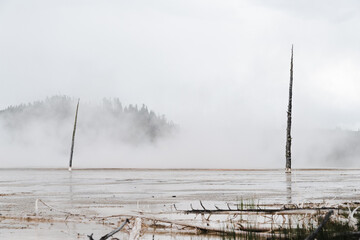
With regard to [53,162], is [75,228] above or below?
below

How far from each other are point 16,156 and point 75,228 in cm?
7123

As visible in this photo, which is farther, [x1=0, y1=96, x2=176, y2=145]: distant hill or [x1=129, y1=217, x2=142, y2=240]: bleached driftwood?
[x1=0, y1=96, x2=176, y2=145]: distant hill

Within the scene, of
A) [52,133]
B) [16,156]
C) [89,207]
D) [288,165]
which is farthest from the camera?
[52,133]

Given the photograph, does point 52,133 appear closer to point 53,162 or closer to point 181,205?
point 53,162

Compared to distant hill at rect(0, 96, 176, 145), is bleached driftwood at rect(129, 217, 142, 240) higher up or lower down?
lower down

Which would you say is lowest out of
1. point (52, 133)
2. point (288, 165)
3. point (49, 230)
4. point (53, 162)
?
point (49, 230)

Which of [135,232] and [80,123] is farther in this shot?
[80,123]

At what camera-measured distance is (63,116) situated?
8400cm

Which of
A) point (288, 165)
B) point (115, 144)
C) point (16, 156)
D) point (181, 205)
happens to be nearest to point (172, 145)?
point (115, 144)

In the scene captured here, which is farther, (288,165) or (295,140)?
(295,140)

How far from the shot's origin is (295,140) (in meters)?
68.7

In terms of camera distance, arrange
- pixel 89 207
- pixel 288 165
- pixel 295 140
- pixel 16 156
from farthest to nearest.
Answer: pixel 16 156, pixel 295 140, pixel 288 165, pixel 89 207

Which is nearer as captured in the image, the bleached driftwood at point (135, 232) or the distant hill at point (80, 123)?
the bleached driftwood at point (135, 232)

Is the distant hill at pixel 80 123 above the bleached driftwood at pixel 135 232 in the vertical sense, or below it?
above
